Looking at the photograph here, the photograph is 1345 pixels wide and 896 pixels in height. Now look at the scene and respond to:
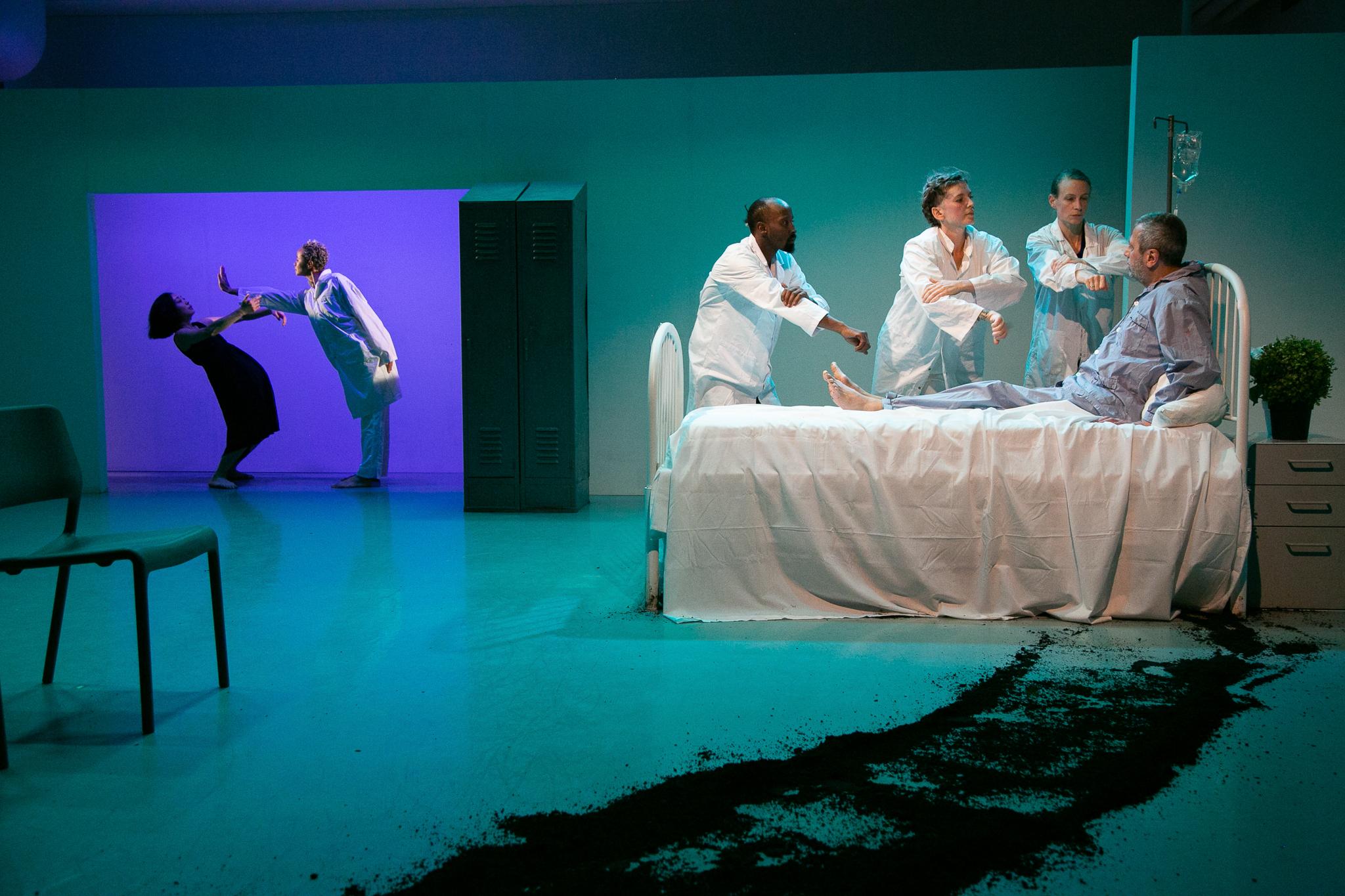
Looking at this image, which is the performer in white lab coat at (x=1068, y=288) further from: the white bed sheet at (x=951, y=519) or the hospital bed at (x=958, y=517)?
the white bed sheet at (x=951, y=519)

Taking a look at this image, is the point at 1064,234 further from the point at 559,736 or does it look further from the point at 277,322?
the point at 277,322

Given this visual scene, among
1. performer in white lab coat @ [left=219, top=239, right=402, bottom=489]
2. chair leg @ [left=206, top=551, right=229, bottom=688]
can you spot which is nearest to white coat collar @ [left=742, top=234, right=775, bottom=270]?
chair leg @ [left=206, top=551, right=229, bottom=688]

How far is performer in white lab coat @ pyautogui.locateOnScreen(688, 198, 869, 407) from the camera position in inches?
175

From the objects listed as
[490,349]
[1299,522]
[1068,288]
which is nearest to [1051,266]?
[1068,288]

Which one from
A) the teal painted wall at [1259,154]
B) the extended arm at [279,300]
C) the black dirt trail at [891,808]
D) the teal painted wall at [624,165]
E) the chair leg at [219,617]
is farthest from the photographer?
the extended arm at [279,300]

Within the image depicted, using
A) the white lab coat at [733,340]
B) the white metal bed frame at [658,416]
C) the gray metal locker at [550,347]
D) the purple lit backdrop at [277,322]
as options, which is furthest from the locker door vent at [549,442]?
the purple lit backdrop at [277,322]

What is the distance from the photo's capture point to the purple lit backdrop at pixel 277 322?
25.2ft

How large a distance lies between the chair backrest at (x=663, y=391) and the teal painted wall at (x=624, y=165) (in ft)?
5.87

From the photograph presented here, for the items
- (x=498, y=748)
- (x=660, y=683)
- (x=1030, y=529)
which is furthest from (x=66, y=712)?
(x=1030, y=529)

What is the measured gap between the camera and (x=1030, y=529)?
11.3ft

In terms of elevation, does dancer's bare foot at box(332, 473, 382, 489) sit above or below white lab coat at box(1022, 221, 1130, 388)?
below

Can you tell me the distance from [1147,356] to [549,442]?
11.1 feet

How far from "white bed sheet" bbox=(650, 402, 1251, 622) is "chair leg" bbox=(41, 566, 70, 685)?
70.3 inches

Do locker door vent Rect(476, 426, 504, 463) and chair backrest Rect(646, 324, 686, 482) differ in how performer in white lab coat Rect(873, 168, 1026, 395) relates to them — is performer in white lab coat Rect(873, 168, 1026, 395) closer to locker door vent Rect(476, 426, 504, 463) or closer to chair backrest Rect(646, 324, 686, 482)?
chair backrest Rect(646, 324, 686, 482)
